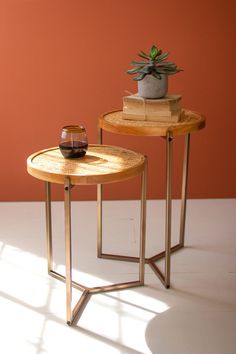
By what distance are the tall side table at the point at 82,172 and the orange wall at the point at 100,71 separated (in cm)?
110

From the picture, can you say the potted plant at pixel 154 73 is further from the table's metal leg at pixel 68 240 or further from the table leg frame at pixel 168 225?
the table's metal leg at pixel 68 240

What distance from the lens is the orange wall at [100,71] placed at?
345 cm

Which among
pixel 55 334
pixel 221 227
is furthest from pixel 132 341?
pixel 221 227

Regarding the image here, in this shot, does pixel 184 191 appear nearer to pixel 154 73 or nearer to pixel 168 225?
pixel 168 225

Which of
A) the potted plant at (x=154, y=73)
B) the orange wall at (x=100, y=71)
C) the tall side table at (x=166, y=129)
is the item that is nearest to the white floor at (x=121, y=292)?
the tall side table at (x=166, y=129)

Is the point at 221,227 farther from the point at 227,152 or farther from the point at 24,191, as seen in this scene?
the point at 24,191

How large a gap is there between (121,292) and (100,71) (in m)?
1.54

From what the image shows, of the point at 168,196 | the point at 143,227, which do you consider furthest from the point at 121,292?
the point at 168,196

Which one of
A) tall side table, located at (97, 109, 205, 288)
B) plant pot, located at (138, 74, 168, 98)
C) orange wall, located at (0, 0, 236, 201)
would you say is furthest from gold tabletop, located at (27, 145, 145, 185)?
orange wall, located at (0, 0, 236, 201)

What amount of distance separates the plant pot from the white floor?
0.84 metres

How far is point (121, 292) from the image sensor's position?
2.53 meters

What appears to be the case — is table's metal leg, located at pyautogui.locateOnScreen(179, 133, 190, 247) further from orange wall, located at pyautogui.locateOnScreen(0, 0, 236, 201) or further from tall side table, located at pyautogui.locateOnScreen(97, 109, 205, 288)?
orange wall, located at pyautogui.locateOnScreen(0, 0, 236, 201)

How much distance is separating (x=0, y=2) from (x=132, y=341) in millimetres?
2199

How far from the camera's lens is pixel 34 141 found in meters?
3.62
